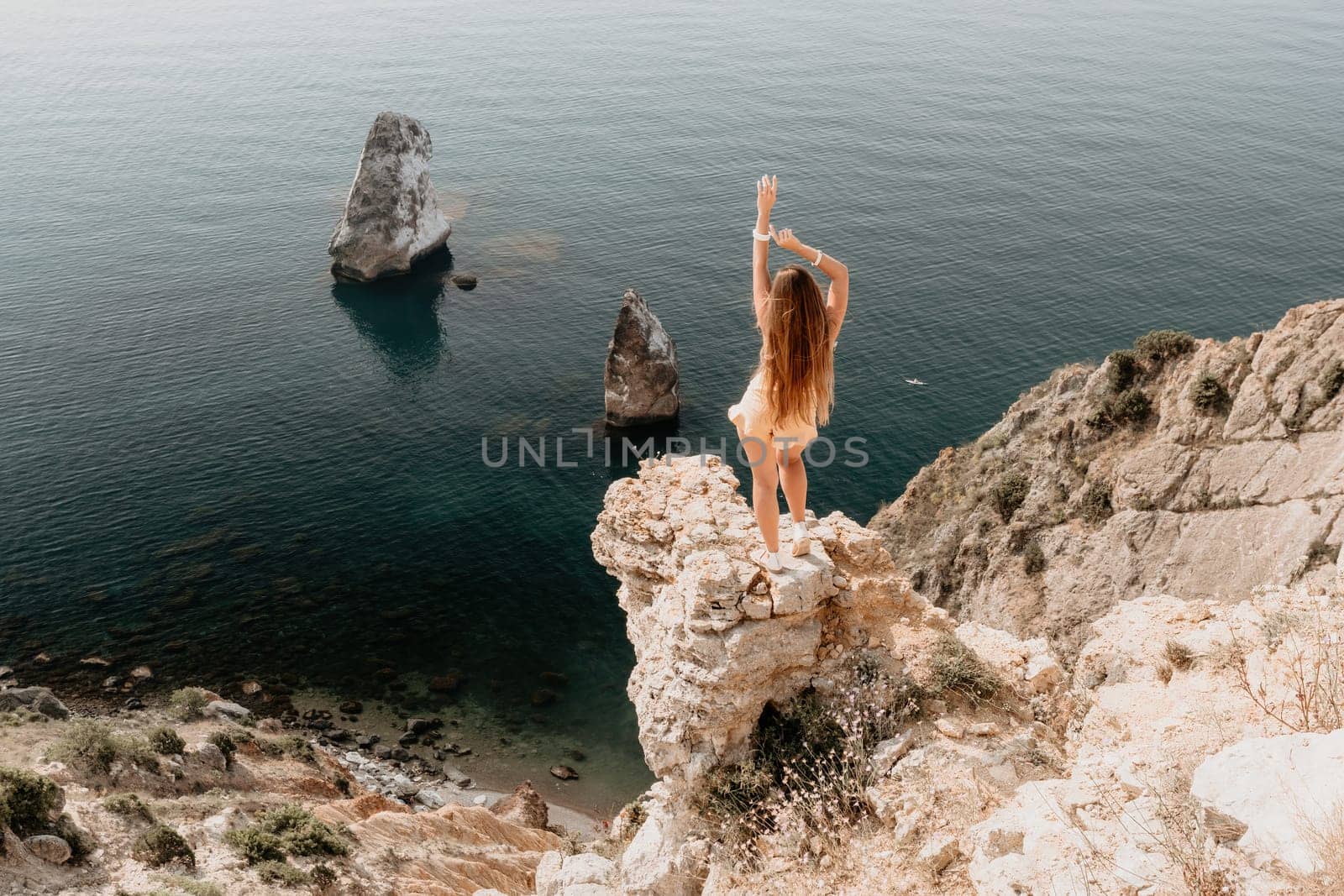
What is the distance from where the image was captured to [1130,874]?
286 inches

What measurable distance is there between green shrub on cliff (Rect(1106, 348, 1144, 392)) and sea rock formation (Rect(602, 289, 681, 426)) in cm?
3029

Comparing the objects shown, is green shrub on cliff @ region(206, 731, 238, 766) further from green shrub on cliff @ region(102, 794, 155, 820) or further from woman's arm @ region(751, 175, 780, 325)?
woman's arm @ region(751, 175, 780, 325)

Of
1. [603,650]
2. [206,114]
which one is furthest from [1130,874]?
[206,114]

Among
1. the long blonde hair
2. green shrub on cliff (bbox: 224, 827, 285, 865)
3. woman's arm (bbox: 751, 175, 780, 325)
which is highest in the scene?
woman's arm (bbox: 751, 175, 780, 325)

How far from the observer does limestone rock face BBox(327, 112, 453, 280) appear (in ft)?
262

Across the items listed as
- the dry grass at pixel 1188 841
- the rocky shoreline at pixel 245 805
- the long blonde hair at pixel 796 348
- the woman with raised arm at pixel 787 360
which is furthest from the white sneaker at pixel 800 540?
the rocky shoreline at pixel 245 805

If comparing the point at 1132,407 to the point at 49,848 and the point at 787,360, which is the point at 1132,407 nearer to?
the point at 787,360

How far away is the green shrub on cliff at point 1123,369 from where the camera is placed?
3225 centimetres

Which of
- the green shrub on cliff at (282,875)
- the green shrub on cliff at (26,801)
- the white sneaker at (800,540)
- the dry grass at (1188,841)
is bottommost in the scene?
the green shrub on cliff at (282,875)

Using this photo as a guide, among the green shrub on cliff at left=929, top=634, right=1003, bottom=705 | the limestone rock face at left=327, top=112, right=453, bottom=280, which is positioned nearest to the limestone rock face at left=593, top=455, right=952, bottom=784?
the green shrub on cliff at left=929, top=634, right=1003, bottom=705

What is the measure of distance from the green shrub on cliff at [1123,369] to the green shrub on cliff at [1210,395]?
377 cm

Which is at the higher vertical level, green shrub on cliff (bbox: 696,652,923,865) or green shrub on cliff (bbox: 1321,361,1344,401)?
green shrub on cliff (bbox: 1321,361,1344,401)

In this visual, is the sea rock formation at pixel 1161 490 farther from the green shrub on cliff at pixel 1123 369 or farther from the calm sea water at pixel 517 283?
the calm sea water at pixel 517 283

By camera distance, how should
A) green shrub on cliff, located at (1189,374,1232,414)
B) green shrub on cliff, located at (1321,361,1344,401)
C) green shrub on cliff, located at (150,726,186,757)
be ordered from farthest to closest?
green shrub on cliff, located at (150,726,186,757)
green shrub on cliff, located at (1189,374,1232,414)
green shrub on cliff, located at (1321,361,1344,401)
